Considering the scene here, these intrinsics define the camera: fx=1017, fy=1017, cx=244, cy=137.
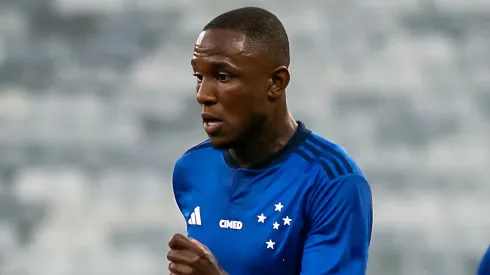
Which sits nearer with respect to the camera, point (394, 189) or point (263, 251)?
point (263, 251)

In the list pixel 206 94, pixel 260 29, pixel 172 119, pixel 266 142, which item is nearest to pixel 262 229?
pixel 266 142

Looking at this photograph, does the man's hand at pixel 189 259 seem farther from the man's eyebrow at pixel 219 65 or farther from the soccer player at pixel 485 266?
the soccer player at pixel 485 266

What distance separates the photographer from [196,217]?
223 cm

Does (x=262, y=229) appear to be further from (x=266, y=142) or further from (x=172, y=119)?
(x=172, y=119)

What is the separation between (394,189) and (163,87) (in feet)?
3.26

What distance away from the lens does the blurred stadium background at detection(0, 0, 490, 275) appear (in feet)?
12.9

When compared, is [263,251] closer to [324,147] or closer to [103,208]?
[324,147]

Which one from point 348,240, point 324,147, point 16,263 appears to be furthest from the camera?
point 16,263

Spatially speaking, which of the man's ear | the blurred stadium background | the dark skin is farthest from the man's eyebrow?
the blurred stadium background

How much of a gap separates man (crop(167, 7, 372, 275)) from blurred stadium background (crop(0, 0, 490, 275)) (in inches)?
71.9

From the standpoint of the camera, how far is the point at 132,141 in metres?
3.97

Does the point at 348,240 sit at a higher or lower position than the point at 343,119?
lower

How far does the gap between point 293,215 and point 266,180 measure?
0.12 meters

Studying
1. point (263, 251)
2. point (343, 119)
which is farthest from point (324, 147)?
point (343, 119)
